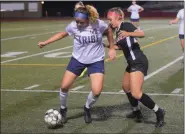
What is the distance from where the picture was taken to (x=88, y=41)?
7293mm

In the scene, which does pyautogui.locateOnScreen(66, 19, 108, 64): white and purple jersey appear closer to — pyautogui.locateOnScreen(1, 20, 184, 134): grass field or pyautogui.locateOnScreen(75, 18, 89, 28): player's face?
pyautogui.locateOnScreen(75, 18, 89, 28): player's face

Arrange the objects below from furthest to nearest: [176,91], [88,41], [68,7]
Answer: [68,7] → [176,91] → [88,41]

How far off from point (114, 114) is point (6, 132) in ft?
6.69

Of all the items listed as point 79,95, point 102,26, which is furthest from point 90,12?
point 79,95

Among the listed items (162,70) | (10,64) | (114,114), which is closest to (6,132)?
(114,114)

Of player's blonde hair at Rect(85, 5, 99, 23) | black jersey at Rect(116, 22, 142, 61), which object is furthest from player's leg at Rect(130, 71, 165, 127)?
player's blonde hair at Rect(85, 5, 99, 23)

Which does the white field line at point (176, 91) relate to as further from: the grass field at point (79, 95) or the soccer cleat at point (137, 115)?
the soccer cleat at point (137, 115)

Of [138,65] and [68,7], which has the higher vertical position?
[138,65]

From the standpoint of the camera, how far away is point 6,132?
713cm

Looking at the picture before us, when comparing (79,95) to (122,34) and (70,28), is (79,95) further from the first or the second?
(122,34)

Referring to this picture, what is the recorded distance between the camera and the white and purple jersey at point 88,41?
7.28m

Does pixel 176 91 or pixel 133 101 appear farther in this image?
pixel 176 91

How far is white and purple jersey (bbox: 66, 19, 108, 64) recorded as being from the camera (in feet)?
23.9

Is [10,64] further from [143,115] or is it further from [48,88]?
[143,115]
